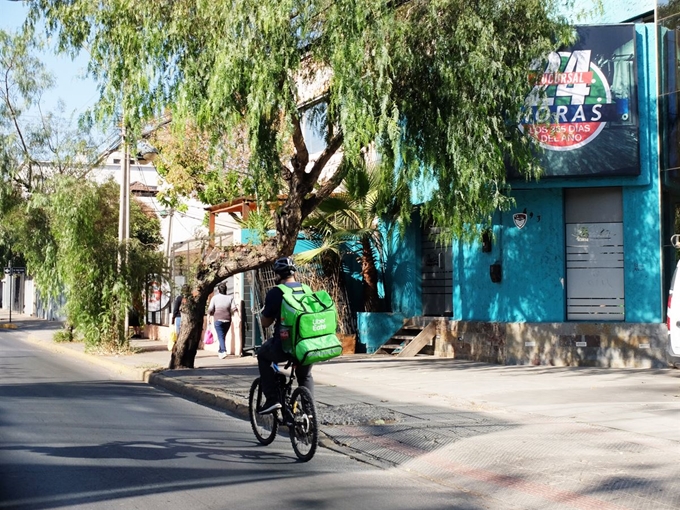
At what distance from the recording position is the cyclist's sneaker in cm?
857

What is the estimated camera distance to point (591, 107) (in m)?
16.2

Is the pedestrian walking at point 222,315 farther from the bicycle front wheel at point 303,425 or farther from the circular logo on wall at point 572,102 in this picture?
the bicycle front wheel at point 303,425

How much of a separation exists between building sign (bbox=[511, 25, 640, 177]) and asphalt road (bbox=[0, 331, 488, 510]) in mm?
8213

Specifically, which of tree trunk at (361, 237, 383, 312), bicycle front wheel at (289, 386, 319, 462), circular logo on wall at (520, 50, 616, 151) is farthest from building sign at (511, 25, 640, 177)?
bicycle front wheel at (289, 386, 319, 462)

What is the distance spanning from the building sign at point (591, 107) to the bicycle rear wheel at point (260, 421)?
28.2 feet

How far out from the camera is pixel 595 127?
16094 mm

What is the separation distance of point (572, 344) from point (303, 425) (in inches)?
372

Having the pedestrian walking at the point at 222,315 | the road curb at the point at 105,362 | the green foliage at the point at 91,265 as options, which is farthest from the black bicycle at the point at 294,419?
the green foliage at the point at 91,265

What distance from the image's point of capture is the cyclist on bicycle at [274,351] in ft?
27.5

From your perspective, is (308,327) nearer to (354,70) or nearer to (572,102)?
(354,70)

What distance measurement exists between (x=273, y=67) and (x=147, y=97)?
2327 millimetres

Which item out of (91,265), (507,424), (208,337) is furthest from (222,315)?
(507,424)

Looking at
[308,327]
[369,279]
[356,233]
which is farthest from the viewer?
[369,279]

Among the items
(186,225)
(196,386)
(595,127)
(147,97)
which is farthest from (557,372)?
(186,225)
